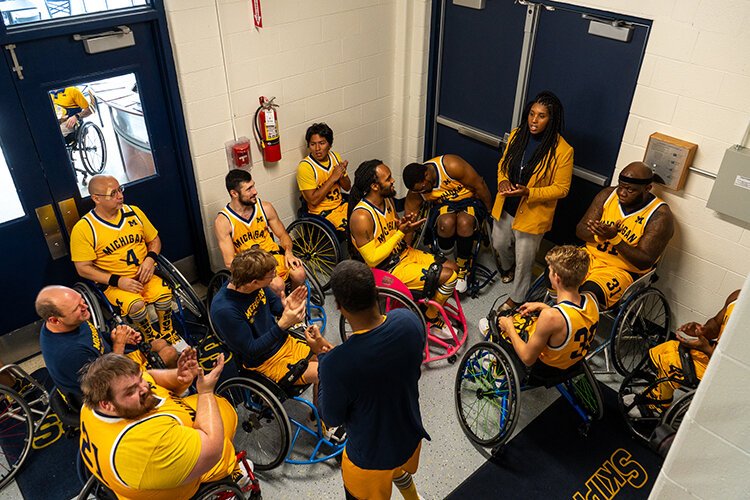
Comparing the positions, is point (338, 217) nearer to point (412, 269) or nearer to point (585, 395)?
point (412, 269)

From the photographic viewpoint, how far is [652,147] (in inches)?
144

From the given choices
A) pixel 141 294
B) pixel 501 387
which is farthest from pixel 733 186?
pixel 141 294

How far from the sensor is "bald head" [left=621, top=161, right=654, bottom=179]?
136 inches

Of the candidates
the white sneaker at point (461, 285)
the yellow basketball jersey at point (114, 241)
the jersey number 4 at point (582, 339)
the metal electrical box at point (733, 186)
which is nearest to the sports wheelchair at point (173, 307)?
the yellow basketball jersey at point (114, 241)

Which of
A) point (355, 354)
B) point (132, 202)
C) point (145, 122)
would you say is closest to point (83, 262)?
point (132, 202)

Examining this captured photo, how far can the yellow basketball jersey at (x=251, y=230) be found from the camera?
3.85m

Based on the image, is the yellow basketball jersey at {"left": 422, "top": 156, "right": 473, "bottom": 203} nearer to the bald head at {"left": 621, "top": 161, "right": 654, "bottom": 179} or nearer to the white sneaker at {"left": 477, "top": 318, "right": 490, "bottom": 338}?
the white sneaker at {"left": 477, "top": 318, "right": 490, "bottom": 338}

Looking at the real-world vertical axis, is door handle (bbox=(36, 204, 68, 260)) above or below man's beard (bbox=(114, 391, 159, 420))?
below

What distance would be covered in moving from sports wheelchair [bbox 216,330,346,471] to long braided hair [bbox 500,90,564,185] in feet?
6.00

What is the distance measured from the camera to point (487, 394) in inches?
129

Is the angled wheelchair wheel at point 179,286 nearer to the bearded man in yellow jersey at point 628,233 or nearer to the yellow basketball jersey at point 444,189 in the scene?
the yellow basketball jersey at point 444,189

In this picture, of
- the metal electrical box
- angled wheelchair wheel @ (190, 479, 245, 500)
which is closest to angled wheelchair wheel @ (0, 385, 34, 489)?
angled wheelchair wheel @ (190, 479, 245, 500)

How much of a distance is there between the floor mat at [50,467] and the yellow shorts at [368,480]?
5.28ft

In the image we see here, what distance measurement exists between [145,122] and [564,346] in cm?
296
